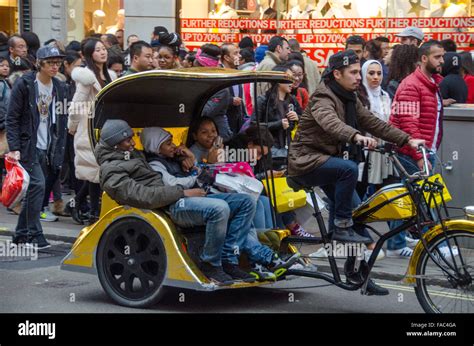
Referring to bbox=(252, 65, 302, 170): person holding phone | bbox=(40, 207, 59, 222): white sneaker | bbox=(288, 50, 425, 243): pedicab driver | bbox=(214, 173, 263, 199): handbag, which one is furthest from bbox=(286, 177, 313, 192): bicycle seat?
bbox=(40, 207, 59, 222): white sneaker

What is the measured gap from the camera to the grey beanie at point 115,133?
7773mm

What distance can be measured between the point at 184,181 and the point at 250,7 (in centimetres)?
970

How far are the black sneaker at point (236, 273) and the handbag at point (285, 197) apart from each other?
868mm

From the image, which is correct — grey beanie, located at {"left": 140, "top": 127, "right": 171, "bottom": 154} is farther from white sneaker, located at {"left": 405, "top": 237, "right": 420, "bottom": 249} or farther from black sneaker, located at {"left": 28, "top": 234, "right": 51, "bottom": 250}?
white sneaker, located at {"left": 405, "top": 237, "right": 420, "bottom": 249}

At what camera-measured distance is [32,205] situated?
1002 centimetres

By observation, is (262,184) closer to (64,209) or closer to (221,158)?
(221,158)

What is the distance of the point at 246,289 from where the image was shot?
28.1ft

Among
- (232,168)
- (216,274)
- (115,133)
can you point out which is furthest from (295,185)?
(115,133)

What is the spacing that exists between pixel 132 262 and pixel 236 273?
798 mm

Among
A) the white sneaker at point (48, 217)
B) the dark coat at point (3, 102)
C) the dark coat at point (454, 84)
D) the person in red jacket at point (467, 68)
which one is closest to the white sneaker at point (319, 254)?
the dark coat at point (454, 84)

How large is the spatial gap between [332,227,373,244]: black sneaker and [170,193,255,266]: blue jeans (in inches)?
26.0
